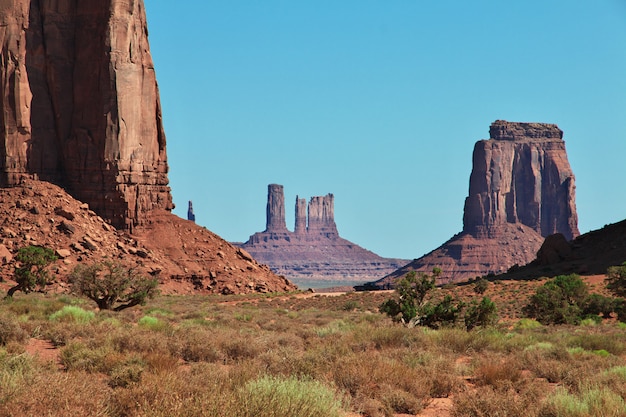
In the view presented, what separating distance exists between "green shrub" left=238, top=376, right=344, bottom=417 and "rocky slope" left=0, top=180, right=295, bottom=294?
42722 millimetres

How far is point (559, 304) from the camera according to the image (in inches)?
1507

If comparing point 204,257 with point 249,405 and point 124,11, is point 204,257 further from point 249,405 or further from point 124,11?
point 249,405

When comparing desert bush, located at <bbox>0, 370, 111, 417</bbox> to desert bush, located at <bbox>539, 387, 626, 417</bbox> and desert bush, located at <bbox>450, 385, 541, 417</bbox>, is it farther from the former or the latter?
desert bush, located at <bbox>539, 387, 626, 417</bbox>

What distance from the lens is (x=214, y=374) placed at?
1199cm

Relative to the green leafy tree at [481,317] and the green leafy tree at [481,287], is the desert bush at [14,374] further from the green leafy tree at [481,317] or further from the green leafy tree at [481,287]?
the green leafy tree at [481,287]

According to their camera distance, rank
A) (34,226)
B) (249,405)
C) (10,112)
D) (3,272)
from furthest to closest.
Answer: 1. (10,112)
2. (34,226)
3. (3,272)
4. (249,405)

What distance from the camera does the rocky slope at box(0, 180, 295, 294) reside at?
53.7 meters

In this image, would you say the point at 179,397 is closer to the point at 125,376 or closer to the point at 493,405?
the point at 125,376

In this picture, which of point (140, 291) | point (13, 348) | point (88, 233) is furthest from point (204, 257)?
point (13, 348)

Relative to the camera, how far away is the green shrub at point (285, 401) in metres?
8.62

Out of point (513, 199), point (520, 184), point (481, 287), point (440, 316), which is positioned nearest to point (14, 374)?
point (440, 316)

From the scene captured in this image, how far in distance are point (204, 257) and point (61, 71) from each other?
1781 cm

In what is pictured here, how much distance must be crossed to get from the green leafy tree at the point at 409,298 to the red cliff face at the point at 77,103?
38.4 m

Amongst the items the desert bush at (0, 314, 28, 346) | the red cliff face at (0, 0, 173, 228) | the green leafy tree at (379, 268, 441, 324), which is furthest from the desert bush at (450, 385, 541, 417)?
the red cliff face at (0, 0, 173, 228)
